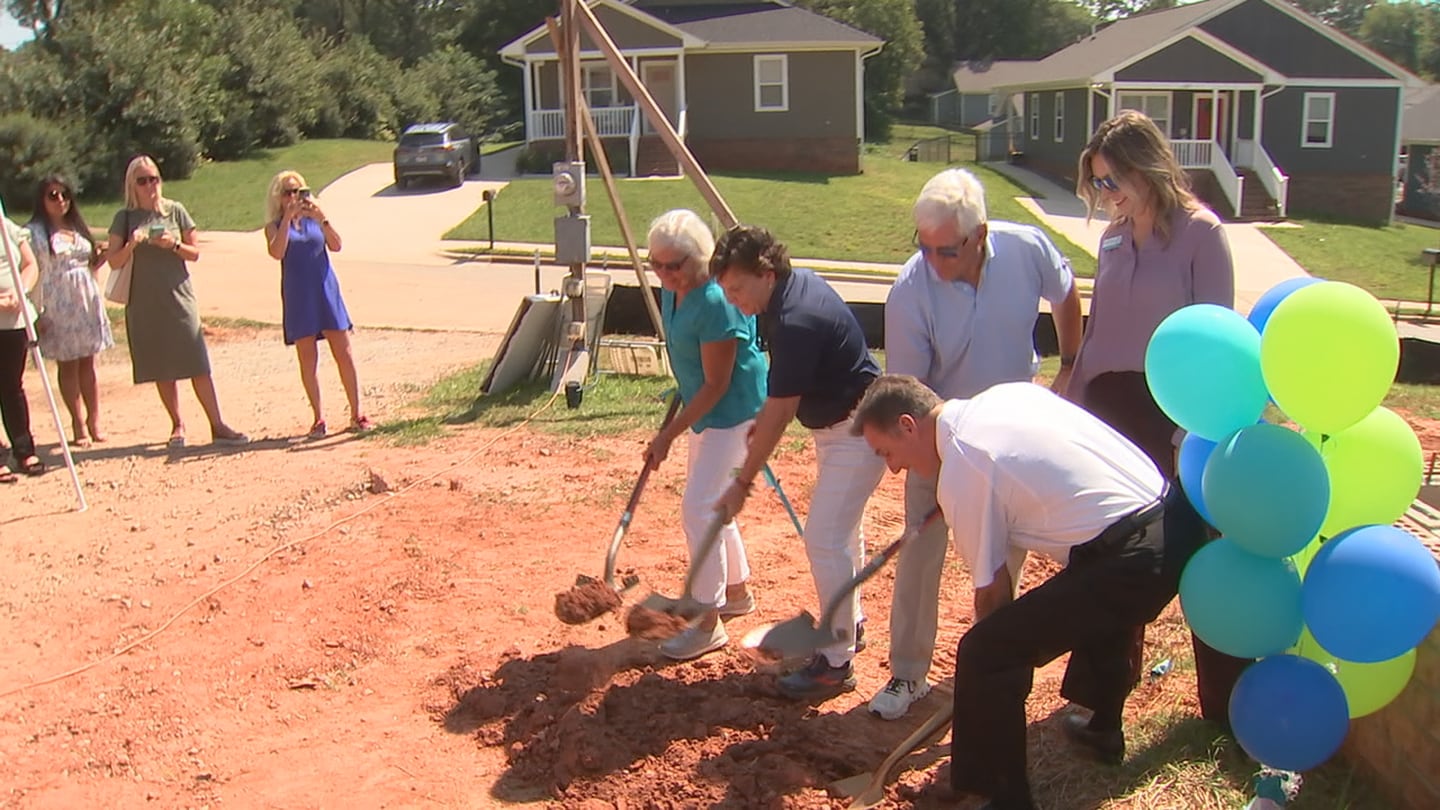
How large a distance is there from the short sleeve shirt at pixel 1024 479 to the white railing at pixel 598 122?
92.6 ft

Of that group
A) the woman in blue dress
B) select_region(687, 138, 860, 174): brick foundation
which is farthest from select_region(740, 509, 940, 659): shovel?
select_region(687, 138, 860, 174): brick foundation

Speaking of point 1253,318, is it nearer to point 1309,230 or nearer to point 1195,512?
point 1195,512

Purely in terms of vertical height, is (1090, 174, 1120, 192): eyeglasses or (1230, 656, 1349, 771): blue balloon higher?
(1090, 174, 1120, 192): eyeglasses

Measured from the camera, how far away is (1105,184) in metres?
4.09

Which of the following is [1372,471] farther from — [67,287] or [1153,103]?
[1153,103]

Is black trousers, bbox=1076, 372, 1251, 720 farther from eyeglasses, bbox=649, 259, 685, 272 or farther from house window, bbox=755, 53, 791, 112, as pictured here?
house window, bbox=755, 53, 791, 112

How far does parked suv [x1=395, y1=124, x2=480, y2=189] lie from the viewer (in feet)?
94.8

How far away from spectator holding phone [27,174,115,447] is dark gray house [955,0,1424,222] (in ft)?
93.0

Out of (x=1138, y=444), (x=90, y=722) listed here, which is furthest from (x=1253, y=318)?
(x=90, y=722)

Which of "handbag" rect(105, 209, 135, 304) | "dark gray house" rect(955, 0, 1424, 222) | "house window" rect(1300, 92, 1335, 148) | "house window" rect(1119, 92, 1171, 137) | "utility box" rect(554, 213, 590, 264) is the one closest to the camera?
"handbag" rect(105, 209, 135, 304)

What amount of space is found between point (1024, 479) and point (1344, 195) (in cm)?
3345

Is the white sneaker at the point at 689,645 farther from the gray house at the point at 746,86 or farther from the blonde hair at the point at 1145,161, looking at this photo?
the gray house at the point at 746,86

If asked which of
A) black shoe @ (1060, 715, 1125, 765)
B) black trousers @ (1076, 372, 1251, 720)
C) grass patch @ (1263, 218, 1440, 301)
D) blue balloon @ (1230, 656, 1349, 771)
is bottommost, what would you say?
grass patch @ (1263, 218, 1440, 301)

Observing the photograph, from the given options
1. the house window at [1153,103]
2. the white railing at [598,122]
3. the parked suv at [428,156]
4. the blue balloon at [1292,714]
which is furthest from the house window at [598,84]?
the blue balloon at [1292,714]
